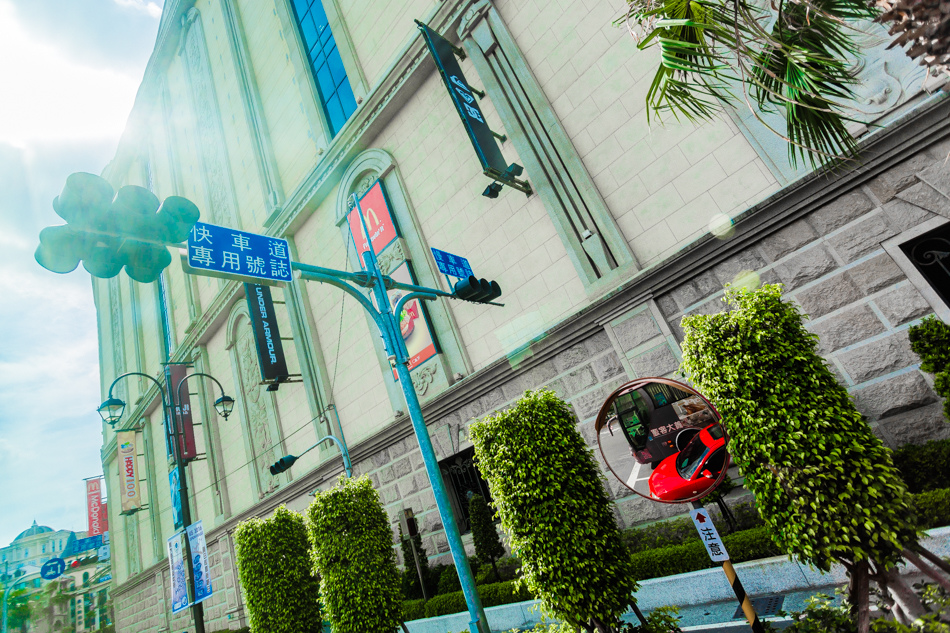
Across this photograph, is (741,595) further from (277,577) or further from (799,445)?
(277,577)

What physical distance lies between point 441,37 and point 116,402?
14.5m

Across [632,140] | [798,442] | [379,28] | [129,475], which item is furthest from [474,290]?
[129,475]

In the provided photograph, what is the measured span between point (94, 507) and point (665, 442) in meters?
51.7

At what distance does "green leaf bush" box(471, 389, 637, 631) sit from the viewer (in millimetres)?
5754

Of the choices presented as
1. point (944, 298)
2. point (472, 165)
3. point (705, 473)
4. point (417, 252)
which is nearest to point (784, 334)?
point (705, 473)

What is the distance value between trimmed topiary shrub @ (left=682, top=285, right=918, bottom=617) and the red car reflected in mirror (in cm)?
20

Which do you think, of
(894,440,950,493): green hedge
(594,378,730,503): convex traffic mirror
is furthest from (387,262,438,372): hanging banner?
(894,440,950,493): green hedge

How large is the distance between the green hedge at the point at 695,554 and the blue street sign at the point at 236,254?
22.1 ft

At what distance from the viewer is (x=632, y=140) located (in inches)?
394

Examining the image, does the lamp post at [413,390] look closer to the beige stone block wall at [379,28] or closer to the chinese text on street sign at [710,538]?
the chinese text on street sign at [710,538]

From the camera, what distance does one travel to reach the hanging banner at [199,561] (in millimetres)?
12188

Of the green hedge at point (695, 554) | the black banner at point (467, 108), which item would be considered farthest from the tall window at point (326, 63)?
the green hedge at point (695, 554)

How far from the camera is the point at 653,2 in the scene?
4.70m

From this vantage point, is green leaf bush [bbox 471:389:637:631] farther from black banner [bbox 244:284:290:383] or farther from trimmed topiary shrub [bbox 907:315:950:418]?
black banner [bbox 244:284:290:383]
